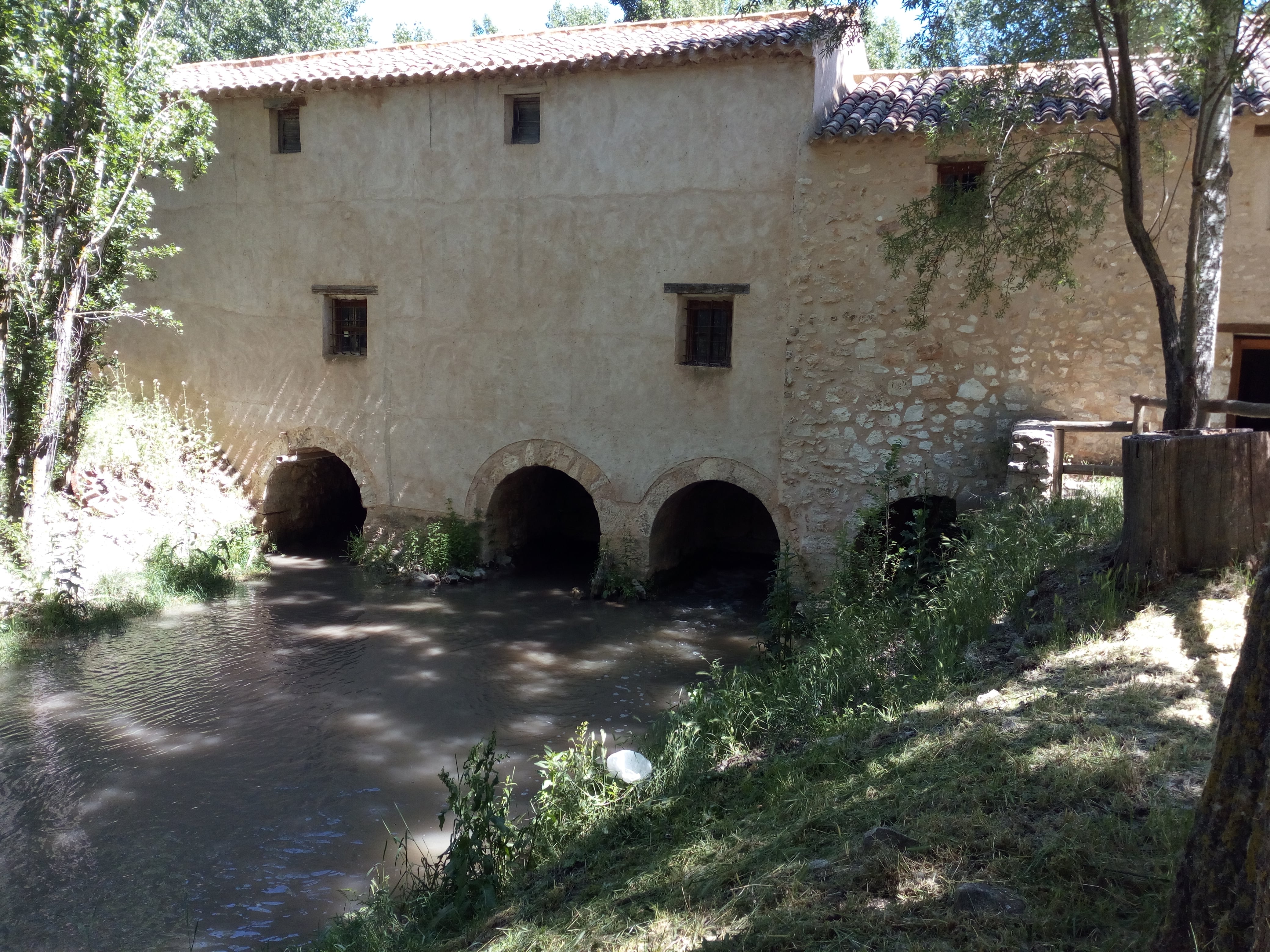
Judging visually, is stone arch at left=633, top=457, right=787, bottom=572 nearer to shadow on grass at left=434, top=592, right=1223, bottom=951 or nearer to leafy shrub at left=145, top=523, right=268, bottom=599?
leafy shrub at left=145, top=523, right=268, bottom=599

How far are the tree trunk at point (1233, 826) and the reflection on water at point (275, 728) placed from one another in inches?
167

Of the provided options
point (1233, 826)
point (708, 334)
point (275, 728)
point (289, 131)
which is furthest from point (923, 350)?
point (289, 131)

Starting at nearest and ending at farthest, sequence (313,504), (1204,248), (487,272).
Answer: (1204,248) → (487,272) → (313,504)

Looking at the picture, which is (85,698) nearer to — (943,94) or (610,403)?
Result: (610,403)

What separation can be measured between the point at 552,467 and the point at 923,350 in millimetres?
4811

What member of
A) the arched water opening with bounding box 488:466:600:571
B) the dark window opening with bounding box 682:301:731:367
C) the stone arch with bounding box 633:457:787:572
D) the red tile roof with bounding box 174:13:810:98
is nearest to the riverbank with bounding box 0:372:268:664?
the arched water opening with bounding box 488:466:600:571

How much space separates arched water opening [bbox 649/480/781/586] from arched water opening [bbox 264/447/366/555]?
14.6ft

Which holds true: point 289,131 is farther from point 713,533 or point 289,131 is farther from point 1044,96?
point 1044,96

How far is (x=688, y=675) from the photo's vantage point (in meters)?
9.09

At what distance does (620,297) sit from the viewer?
1113 cm

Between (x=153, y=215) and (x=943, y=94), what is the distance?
10.6m

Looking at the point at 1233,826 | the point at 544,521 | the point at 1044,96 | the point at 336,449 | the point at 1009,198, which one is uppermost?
the point at 1044,96

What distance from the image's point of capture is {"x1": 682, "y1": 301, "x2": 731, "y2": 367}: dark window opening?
429 inches

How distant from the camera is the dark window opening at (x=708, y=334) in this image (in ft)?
35.8
